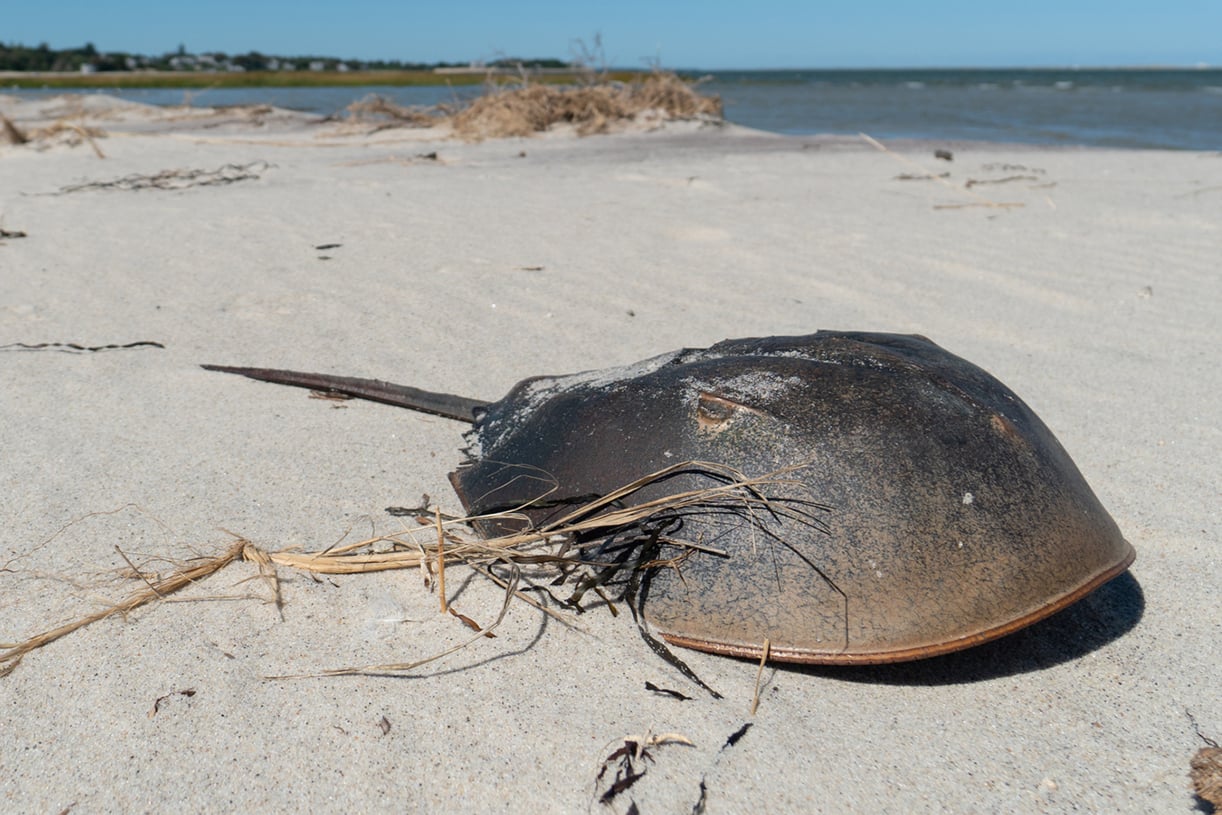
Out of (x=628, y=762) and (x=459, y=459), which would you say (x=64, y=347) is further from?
(x=628, y=762)

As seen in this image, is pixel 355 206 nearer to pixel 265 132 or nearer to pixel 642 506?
pixel 642 506

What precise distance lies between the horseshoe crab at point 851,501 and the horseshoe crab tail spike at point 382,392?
0.80 meters

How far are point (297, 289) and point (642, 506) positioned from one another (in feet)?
8.87

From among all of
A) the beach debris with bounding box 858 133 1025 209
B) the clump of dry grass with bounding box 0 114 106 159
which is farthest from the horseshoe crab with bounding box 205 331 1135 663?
the clump of dry grass with bounding box 0 114 106 159

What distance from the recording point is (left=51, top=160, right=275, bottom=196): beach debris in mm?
5887

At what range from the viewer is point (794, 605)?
5.04 feet

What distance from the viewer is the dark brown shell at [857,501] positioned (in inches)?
59.6

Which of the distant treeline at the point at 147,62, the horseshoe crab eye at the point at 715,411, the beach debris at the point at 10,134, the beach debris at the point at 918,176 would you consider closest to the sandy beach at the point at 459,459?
the horseshoe crab eye at the point at 715,411

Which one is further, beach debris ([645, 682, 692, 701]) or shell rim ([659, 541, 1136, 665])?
beach debris ([645, 682, 692, 701])

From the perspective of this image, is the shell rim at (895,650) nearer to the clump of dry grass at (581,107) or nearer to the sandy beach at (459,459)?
the sandy beach at (459,459)

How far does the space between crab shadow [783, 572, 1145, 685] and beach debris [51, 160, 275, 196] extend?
5.69 meters

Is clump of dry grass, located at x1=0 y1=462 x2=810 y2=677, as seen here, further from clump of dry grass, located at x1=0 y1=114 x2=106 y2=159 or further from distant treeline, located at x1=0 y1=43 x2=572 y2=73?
distant treeline, located at x1=0 y1=43 x2=572 y2=73

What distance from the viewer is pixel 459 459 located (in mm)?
2504

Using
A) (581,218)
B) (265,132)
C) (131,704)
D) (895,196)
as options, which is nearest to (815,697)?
(131,704)
